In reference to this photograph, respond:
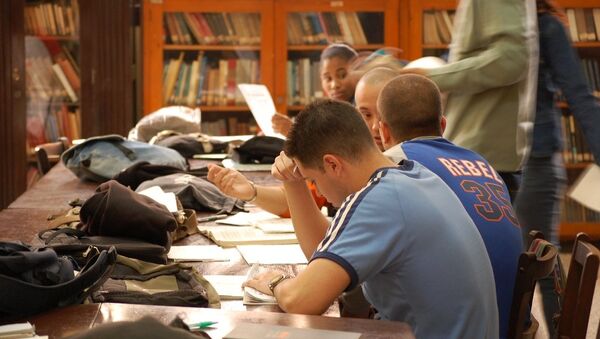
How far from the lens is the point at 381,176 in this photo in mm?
1896

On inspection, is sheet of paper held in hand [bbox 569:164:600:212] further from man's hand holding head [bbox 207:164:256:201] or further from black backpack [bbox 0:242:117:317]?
black backpack [bbox 0:242:117:317]

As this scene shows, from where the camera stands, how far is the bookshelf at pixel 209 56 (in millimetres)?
6320

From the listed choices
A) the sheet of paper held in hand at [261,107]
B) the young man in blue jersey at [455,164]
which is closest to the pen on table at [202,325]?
the young man in blue jersey at [455,164]

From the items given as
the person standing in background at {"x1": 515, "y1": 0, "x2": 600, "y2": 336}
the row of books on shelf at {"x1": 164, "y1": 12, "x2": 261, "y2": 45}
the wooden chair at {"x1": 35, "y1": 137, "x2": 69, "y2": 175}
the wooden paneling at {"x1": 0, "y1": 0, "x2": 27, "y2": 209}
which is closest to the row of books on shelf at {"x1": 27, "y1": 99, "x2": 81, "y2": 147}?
the wooden paneling at {"x1": 0, "y1": 0, "x2": 27, "y2": 209}

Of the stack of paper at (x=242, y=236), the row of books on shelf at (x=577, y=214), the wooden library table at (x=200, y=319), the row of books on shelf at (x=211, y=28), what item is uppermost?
the row of books on shelf at (x=211, y=28)

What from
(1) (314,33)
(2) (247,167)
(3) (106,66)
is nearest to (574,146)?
(1) (314,33)

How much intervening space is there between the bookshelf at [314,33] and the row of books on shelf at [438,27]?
15cm

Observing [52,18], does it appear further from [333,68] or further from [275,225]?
[275,225]

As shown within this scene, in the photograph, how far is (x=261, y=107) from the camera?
4672 mm

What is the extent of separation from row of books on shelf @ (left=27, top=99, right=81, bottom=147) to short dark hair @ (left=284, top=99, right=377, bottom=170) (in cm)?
454

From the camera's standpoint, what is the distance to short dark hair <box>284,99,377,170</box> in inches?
80.1

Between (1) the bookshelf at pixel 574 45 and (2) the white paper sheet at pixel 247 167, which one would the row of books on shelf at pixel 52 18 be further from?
(2) the white paper sheet at pixel 247 167

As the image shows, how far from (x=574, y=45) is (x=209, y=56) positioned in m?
2.47

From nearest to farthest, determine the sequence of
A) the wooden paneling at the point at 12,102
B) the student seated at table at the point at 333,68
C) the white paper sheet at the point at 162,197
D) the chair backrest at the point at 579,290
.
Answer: the chair backrest at the point at 579,290
the white paper sheet at the point at 162,197
the student seated at table at the point at 333,68
the wooden paneling at the point at 12,102
